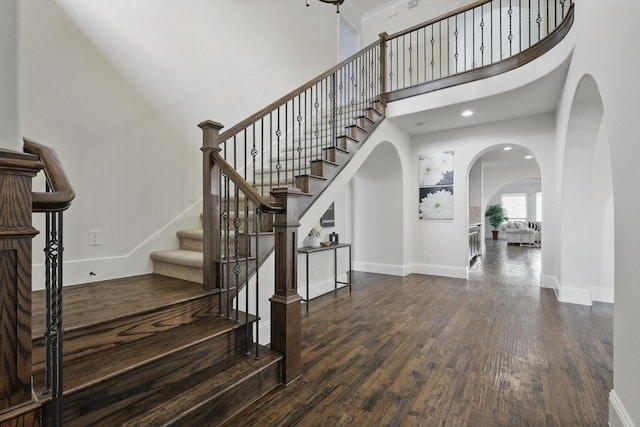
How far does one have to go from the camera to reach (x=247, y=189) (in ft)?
6.98

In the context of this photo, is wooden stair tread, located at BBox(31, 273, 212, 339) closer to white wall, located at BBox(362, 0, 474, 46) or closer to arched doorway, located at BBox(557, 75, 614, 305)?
arched doorway, located at BBox(557, 75, 614, 305)

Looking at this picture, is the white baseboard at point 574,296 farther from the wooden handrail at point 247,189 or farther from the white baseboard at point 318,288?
the wooden handrail at point 247,189

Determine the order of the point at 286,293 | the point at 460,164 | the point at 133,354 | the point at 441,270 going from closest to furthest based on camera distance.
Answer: the point at 133,354
the point at 286,293
the point at 460,164
the point at 441,270

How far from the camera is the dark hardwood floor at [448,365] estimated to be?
69.8 inches

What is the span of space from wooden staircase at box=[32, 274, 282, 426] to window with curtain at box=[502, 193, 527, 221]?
15356 millimetres

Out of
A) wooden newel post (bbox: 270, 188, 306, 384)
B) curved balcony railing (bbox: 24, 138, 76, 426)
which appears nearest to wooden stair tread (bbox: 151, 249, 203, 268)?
wooden newel post (bbox: 270, 188, 306, 384)

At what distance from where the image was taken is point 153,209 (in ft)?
10.3

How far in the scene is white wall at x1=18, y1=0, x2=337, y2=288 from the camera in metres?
2.48

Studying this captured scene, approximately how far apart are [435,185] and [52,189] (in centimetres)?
542

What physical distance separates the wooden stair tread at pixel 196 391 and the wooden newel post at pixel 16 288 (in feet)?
1.54

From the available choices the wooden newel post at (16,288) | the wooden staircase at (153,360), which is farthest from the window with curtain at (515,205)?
the wooden newel post at (16,288)

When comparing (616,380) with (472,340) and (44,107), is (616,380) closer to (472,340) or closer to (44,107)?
(472,340)

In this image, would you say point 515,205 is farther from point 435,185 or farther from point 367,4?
point 367,4

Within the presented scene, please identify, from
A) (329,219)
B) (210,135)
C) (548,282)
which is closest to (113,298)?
(210,135)
